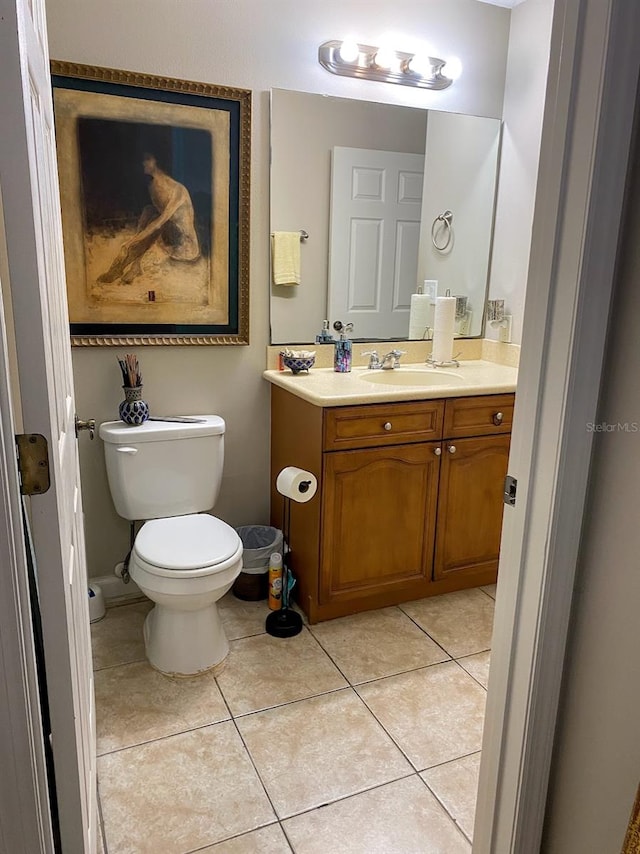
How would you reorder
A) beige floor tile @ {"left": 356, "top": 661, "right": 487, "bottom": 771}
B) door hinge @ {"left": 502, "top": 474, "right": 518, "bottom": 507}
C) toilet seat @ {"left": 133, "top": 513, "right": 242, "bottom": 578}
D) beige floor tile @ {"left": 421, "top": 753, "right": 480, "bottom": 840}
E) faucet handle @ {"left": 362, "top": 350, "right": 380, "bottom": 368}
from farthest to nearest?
faucet handle @ {"left": 362, "top": 350, "right": 380, "bottom": 368}
toilet seat @ {"left": 133, "top": 513, "right": 242, "bottom": 578}
beige floor tile @ {"left": 356, "top": 661, "right": 487, "bottom": 771}
beige floor tile @ {"left": 421, "top": 753, "right": 480, "bottom": 840}
door hinge @ {"left": 502, "top": 474, "right": 518, "bottom": 507}

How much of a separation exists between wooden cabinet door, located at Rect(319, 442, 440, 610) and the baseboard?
830 millimetres

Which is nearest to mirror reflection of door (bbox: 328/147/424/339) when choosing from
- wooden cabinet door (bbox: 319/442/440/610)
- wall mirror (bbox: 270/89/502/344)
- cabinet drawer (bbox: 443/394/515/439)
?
wall mirror (bbox: 270/89/502/344)

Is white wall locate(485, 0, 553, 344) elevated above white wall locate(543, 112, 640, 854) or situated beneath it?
elevated above

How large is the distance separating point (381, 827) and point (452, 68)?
2809 millimetres

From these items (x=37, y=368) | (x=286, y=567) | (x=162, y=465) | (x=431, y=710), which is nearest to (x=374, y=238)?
(x=162, y=465)

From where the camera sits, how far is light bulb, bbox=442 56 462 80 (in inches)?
106

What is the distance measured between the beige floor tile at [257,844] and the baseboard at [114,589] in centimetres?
124

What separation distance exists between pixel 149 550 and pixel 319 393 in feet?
2.58

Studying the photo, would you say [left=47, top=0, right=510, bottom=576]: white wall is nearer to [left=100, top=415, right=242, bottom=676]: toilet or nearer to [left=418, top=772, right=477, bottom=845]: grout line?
[left=100, top=415, right=242, bottom=676]: toilet

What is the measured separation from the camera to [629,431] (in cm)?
101

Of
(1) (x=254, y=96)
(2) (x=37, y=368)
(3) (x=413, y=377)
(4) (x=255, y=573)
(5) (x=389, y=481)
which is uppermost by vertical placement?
(1) (x=254, y=96)

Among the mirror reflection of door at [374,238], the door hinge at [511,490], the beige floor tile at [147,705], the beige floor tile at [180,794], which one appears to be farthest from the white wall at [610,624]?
the mirror reflection of door at [374,238]

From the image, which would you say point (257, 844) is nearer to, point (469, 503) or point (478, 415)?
point (469, 503)

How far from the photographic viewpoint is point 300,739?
188cm
